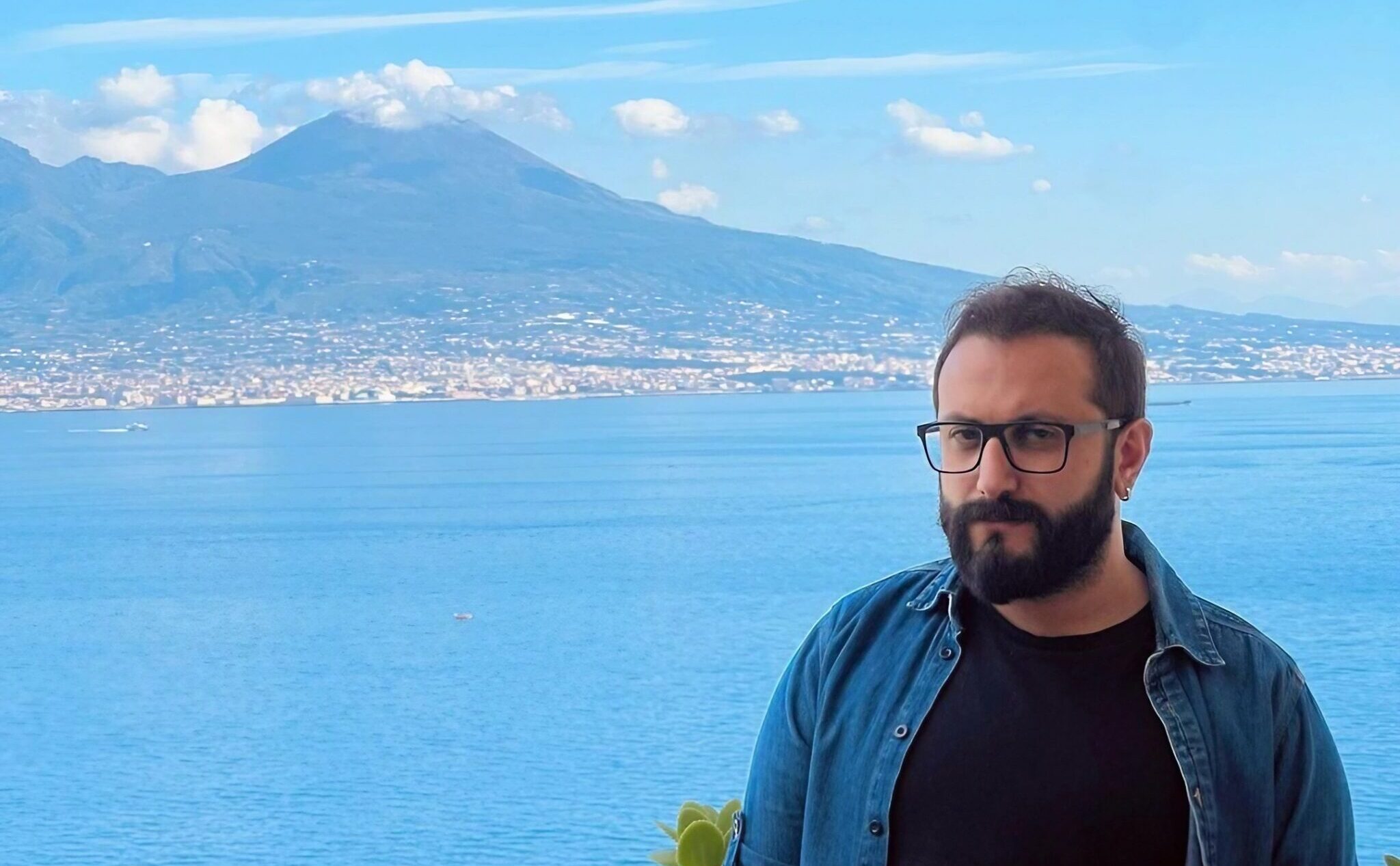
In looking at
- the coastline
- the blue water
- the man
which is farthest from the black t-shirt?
the coastline

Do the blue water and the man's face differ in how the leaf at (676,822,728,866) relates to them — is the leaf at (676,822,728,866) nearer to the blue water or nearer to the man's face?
the man's face

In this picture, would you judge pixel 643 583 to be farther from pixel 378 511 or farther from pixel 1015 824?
A: pixel 1015 824

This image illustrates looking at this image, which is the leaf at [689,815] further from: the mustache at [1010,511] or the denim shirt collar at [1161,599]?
the mustache at [1010,511]

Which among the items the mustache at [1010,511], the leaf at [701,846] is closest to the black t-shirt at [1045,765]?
the mustache at [1010,511]

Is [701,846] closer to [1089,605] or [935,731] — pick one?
[935,731]

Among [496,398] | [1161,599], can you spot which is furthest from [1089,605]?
[496,398]

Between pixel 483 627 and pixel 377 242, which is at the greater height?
pixel 377 242
